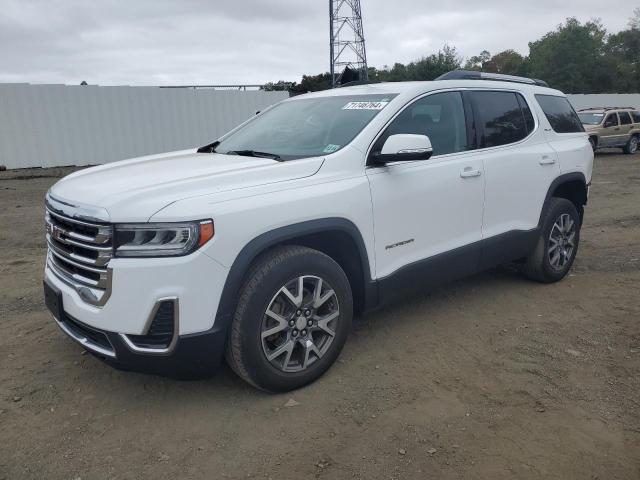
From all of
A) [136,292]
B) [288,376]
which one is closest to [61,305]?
[136,292]

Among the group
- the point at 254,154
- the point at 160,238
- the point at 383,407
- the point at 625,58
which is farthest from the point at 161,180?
the point at 625,58

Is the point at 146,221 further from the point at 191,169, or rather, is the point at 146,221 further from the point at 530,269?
the point at 530,269

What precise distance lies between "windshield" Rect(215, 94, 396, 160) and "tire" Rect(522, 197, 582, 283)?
216cm

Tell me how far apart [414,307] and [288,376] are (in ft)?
5.93

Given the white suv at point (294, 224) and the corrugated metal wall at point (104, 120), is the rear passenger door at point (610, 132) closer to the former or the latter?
the corrugated metal wall at point (104, 120)

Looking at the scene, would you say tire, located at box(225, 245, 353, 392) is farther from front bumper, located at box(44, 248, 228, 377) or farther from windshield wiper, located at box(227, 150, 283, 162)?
windshield wiper, located at box(227, 150, 283, 162)

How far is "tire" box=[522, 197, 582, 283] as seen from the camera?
4.98 m

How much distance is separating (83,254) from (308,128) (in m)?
1.82

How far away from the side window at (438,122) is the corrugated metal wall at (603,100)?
91.8 feet

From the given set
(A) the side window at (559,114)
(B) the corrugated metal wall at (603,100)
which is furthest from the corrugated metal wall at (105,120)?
(B) the corrugated metal wall at (603,100)

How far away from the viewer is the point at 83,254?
288 cm

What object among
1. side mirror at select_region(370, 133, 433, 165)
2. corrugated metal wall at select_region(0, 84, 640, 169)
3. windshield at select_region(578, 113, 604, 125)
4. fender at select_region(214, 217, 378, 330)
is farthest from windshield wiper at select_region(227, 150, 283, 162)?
windshield at select_region(578, 113, 604, 125)

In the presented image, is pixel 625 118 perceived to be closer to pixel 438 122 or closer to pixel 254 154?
pixel 438 122

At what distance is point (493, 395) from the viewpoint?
10.5ft
